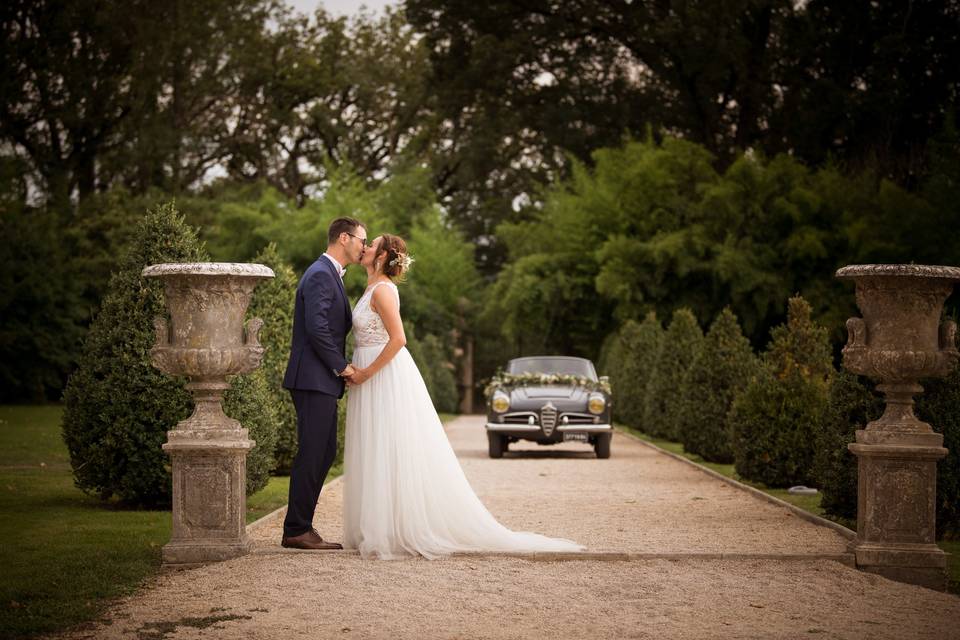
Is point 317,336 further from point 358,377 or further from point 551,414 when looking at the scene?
point 551,414

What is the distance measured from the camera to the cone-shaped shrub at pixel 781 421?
45.9 ft

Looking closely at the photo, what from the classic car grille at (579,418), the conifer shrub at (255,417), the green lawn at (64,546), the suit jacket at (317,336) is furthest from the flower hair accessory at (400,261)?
the classic car grille at (579,418)

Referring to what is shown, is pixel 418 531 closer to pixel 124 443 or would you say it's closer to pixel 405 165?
pixel 124 443

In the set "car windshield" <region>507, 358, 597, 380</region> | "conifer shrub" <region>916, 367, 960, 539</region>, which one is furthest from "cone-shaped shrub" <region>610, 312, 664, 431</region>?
"conifer shrub" <region>916, 367, 960, 539</region>

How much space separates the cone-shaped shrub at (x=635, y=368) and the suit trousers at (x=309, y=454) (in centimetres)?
1724

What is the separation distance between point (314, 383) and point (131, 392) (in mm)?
3047

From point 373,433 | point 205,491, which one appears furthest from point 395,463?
point 205,491

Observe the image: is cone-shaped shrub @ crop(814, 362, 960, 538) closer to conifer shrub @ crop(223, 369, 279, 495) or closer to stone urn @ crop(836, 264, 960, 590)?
stone urn @ crop(836, 264, 960, 590)

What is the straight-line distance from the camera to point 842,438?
10.2 metres

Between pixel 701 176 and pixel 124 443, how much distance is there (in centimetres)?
2464

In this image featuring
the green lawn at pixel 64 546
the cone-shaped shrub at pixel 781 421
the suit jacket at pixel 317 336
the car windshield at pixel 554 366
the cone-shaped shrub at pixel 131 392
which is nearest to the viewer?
the green lawn at pixel 64 546

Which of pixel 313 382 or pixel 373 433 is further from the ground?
pixel 313 382

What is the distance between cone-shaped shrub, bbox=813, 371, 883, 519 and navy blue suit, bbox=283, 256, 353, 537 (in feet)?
15.1

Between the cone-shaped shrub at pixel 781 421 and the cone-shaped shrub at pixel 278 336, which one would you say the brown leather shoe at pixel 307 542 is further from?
the cone-shaped shrub at pixel 781 421
